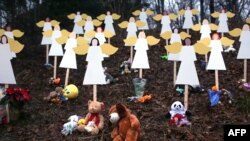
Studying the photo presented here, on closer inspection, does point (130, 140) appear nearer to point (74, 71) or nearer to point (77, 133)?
point (77, 133)

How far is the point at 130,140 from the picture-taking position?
3857 mm

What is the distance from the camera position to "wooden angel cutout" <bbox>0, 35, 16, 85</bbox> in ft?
16.8

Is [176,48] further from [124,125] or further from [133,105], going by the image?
[124,125]

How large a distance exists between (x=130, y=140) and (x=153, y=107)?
142 centimetres

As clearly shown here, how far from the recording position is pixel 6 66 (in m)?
5.20

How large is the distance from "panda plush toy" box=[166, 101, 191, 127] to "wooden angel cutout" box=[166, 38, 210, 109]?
0.24 m

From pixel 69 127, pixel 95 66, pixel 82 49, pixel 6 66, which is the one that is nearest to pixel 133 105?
pixel 95 66

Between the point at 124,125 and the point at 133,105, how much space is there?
54.5 inches

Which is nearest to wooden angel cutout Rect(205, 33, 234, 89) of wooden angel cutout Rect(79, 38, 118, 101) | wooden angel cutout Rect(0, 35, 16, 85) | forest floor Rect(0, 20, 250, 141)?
forest floor Rect(0, 20, 250, 141)

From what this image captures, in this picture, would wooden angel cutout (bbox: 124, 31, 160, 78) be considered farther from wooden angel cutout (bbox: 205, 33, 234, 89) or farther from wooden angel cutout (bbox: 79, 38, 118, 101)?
wooden angel cutout (bbox: 205, 33, 234, 89)

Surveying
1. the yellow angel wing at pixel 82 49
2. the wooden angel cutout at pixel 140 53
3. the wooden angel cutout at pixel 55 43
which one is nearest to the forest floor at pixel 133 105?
the wooden angel cutout at pixel 140 53

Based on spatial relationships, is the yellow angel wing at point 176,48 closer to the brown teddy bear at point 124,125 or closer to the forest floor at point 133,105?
the forest floor at point 133,105

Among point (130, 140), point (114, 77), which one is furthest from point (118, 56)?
point (130, 140)

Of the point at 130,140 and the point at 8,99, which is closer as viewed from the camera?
the point at 130,140
